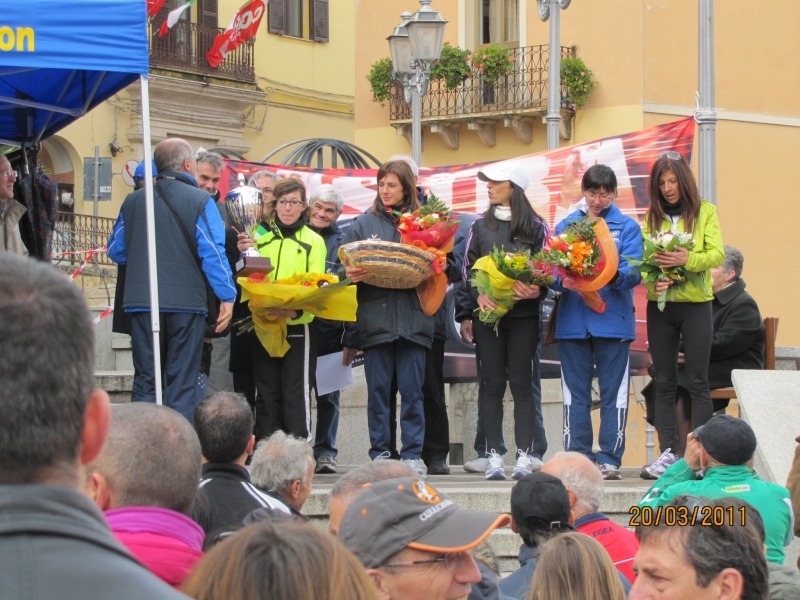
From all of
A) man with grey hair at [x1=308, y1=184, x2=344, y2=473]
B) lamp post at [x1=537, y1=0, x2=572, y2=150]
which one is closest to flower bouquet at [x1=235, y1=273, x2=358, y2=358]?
man with grey hair at [x1=308, y1=184, x2=344, y2=473]

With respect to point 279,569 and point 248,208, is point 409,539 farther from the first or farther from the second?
point 248,208

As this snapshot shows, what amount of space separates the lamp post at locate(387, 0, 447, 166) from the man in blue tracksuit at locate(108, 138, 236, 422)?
263 inches

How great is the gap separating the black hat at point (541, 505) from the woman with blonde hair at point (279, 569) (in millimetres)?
2335

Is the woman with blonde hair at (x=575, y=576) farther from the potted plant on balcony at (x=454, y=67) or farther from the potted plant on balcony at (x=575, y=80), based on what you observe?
the potted plant on balcony at (x=454, y=67)

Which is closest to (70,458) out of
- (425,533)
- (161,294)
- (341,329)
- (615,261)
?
(425,533)

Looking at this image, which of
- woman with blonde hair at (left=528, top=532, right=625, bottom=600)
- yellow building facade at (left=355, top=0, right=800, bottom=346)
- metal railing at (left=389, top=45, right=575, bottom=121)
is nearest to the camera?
woman with blonde hair at (left=528, top=532, right=625, bottom=600)

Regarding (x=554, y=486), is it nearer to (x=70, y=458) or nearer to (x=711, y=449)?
(x=711, y=449)

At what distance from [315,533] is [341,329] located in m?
6.39

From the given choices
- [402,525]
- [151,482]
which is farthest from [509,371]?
[402,525]

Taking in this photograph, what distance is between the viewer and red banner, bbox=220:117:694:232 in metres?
10.0

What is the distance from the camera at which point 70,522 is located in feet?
4.90

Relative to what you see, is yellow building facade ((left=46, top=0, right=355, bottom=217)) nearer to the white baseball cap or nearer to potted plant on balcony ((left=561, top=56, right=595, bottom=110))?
potted plant on balcony ((left=561, top=56, right=595, bottom=110))

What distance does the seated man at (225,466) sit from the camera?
420 cm

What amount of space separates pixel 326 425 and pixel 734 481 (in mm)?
3809
